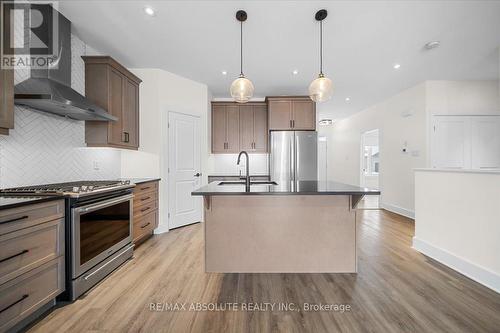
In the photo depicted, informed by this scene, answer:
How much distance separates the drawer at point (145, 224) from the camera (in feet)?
9.25

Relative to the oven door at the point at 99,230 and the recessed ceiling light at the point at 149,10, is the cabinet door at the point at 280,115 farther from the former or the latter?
the oven door at the point at 99,230

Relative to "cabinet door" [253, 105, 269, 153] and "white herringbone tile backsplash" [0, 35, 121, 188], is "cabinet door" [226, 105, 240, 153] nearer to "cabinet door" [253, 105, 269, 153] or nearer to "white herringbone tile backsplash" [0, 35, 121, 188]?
"cabinet door" [253, 105, 269, 153]

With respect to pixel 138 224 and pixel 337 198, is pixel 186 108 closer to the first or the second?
pixel 138 224

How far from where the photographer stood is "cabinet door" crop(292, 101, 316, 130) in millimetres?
4320

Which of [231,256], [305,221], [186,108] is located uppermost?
[186,108]

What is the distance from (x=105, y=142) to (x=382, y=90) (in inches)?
217

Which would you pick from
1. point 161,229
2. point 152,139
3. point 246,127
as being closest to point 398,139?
point 246,127

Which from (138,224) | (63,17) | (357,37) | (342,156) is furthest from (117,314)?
(342,156)

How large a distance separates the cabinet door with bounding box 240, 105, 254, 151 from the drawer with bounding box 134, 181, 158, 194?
2048 mm

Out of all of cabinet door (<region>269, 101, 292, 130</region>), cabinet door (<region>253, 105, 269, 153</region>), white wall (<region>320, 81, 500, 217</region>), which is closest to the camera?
→ white wall (<region>320, 81, 500, 217</region>)

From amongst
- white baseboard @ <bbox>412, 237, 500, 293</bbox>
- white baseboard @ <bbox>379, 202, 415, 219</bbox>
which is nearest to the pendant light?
white baseboard @ <bbox>412, 237, 500, 293</bbox>

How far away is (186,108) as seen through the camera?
3855mm

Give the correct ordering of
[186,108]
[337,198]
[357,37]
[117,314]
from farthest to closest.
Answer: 1. [186,108]
2. [357,37]
3. [337,198]
4. [117,314]

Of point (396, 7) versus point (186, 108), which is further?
point (186, 108)
